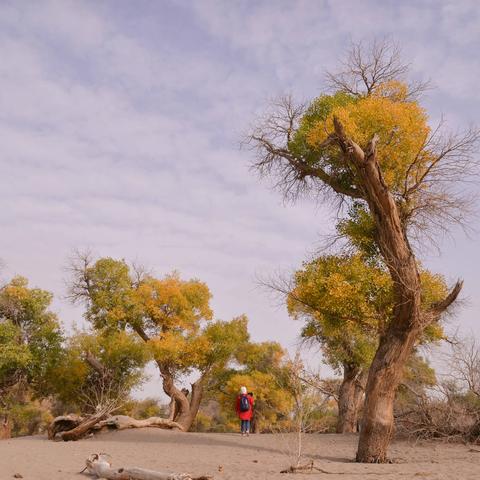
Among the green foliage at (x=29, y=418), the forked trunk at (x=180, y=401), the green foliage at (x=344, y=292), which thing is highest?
the green foliage at (x=344, y=292)

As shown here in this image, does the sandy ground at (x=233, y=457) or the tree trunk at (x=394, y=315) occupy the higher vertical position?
the tree trunk at (x=394, y=315)

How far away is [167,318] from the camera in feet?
97.9

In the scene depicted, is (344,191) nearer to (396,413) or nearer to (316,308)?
(316,308)

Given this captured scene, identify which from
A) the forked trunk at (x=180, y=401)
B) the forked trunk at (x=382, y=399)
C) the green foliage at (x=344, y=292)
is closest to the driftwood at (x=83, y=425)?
the forked trunk at (x=180, y=401)

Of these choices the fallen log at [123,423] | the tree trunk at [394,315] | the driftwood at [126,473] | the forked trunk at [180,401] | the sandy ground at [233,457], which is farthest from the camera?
the forked trunk at [180,401]

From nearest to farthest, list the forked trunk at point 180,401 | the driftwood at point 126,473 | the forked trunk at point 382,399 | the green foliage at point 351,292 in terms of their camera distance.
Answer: the driftwood at point 126,473
the forked trunk at point 382,399
the green foliage at point 351,292
the forked trunk at point 180,401

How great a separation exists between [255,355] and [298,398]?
88.3 ft

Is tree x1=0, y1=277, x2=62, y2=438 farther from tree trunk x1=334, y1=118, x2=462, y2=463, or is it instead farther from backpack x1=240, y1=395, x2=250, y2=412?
tree trunk x1=334, y1=118, x2=462, y2=463

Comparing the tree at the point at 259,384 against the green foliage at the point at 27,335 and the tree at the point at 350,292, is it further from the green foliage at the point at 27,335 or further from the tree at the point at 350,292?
the tree at the point at 350,292

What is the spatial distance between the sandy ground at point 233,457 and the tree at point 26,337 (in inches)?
406

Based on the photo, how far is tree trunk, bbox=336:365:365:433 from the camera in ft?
76.2

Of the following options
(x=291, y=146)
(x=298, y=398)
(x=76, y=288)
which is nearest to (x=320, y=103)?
(x=291, y=146)

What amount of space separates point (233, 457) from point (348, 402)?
38.7 ft

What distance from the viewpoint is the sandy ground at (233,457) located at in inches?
408
